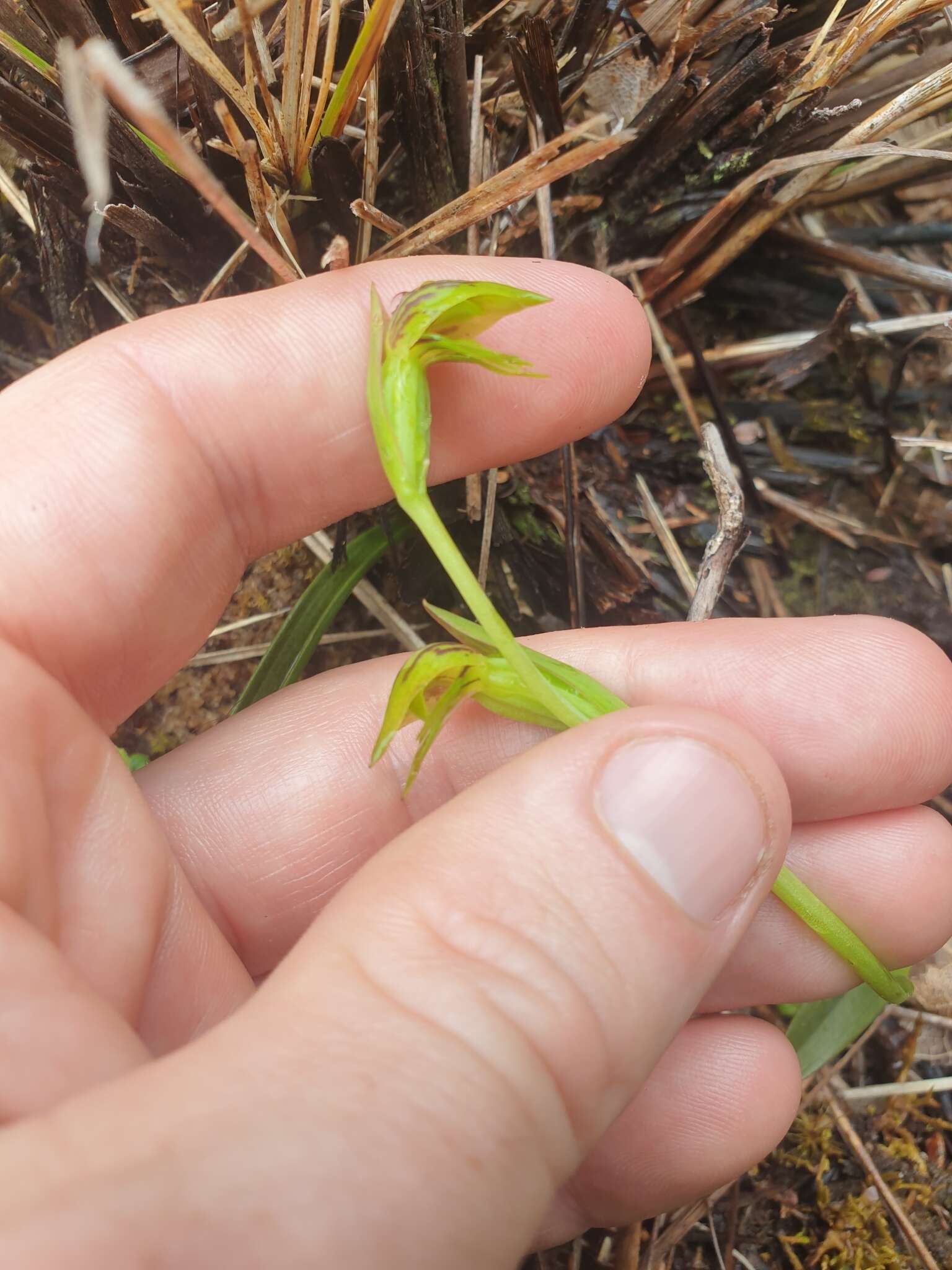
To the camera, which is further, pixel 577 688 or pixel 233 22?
pixel 577 688

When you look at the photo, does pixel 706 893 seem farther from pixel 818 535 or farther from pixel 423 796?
pixel 818 535

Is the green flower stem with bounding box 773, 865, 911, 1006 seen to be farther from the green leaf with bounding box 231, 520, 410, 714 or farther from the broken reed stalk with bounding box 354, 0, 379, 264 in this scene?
the broken reed stalk with bounding box 354, 0, 379, 264

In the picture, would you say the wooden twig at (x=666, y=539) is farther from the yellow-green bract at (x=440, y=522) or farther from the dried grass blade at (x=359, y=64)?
the dried grass blade at (x=359, y=64)

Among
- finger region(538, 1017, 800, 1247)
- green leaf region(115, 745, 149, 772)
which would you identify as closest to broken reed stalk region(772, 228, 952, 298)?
finger region(538, 1017, 800, 1247)

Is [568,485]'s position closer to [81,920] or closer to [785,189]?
[785,189]

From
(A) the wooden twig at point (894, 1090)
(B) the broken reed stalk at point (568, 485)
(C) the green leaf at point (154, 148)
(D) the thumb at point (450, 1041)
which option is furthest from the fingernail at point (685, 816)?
(C) the green leaf at point (154, 148)

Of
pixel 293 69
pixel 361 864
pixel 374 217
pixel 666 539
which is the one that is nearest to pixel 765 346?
pixel 666 539

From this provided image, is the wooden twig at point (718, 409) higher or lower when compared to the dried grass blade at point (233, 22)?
lower
